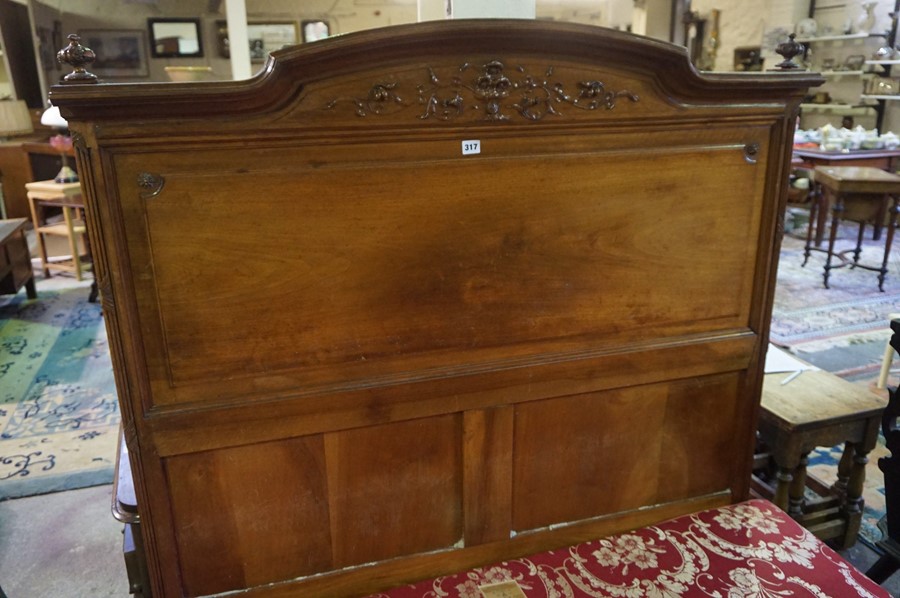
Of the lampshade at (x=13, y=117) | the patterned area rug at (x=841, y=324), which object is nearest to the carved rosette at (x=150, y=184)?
the patterned area rug at (x=841, y=324)

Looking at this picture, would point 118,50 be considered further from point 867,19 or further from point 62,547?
point 867,19

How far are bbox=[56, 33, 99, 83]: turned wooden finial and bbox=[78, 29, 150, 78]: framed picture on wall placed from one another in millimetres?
7716

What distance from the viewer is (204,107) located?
105 centimetres

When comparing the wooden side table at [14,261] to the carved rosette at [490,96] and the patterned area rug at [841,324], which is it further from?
the patterned area rug at [841,324]

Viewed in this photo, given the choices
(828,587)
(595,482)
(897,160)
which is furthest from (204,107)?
(897,160)

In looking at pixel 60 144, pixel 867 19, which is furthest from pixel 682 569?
pixel 867 19

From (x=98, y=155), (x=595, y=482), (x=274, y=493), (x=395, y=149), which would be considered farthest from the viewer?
(x=595, y=482)

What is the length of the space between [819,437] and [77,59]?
213 cm

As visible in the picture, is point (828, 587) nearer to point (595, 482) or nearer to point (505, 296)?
point (595, 482)

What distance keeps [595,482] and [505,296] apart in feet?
1.69

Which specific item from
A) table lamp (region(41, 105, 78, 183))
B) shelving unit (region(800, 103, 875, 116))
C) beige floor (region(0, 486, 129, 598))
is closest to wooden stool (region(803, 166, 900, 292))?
shelving unit (region(800, 103, 875, 116))

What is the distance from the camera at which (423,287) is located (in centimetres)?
126

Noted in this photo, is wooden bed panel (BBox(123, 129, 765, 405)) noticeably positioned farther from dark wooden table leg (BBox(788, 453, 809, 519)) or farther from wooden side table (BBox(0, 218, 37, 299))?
wooden side table (BBox(0, 218, 37, 299))

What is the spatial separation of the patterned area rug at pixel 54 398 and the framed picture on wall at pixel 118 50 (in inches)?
155
